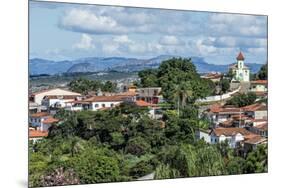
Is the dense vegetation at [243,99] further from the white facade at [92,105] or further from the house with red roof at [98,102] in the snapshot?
the white facade at [92,105]

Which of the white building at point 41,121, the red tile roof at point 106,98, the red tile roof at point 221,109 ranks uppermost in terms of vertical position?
the red tile roof at point 106,98

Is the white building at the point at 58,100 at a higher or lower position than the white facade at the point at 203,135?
higher

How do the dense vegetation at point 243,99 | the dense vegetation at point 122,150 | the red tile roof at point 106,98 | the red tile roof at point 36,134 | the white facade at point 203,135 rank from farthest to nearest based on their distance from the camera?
the dense vegetation at point 243,99 → the white facade at point 203,135 → the red tile roof at point 106,98 → the dense vegetation at point 122,150 → the red tile roof at point 36,134

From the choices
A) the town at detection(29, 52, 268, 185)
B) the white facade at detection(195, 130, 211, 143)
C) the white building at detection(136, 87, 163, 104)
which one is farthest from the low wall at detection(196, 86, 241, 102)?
the white building at detection(136, 87, 163, 104)

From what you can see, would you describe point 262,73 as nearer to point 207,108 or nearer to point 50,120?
point 207,108

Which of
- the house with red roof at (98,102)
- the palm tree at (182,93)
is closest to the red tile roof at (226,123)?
the palm tree at (182,93)

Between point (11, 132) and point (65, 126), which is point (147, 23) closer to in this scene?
point (65, 126)

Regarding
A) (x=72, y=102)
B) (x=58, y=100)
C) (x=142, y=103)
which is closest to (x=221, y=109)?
(x=142, y=103)
